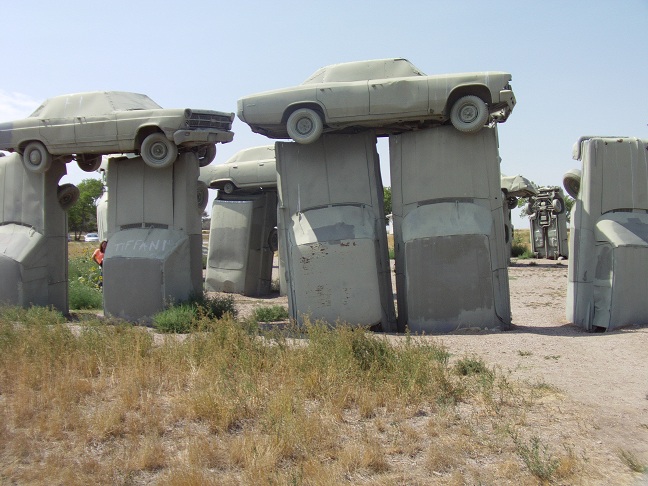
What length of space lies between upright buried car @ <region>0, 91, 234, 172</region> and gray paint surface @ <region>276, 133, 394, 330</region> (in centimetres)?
131

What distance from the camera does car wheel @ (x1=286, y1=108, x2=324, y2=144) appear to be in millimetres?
11109

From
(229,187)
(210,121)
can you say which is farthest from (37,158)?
(229,187)

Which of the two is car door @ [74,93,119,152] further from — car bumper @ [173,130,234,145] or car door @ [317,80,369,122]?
car door @ [317,80,369,122]

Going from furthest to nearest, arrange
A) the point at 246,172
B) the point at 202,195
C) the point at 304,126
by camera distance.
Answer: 1. the point at 246,172
2. the point at 202,195
3. the point at 304,126

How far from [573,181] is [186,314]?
6.37m

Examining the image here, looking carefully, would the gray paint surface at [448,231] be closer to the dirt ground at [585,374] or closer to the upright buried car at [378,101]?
the upright buried car at [378,101]

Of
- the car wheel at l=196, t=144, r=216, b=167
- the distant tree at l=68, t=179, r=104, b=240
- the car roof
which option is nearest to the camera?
the car roof

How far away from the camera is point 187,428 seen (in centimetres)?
632

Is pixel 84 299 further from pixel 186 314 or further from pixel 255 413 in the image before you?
pixel 255 413

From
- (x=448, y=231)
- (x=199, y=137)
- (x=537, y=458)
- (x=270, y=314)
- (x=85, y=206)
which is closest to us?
(x=537, y=458)

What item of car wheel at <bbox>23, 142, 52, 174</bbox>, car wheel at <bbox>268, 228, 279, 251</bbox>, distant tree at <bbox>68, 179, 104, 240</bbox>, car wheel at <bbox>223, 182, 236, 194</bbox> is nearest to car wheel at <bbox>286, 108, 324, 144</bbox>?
car wheel at <bbox>23, 142, 52, 174</bbox>

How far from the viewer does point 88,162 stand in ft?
43.0

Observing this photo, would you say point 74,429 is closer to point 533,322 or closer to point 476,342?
point 476,342

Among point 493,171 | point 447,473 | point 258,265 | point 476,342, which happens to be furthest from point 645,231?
point 258,265
